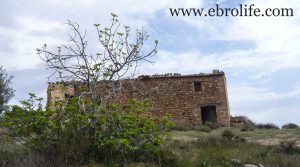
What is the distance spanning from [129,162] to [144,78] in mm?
17758

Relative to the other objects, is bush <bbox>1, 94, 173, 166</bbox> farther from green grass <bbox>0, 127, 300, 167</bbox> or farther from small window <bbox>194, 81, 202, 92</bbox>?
small window <bbox>194, 81, 202, 92</bbox>

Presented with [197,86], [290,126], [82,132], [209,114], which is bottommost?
[82,132]

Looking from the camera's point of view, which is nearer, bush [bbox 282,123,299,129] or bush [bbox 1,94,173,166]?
bush [bbox 1,94,173,166]

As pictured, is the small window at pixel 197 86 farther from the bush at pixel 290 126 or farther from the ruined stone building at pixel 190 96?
the bush at pixel 290 126

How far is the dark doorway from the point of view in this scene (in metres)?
26.2

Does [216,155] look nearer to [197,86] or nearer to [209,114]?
[197,86]

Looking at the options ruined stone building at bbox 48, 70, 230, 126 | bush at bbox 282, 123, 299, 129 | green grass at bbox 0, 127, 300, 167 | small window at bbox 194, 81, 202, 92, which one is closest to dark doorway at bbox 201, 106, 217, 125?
ruined stone building at bbox 48, 70, 230, 126

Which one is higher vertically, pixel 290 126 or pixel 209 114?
pixel 209 114

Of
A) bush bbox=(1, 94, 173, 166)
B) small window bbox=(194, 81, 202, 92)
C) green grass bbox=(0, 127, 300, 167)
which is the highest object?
small window bbox=(194, 81, 202, 92)

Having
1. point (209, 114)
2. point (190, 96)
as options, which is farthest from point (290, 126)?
point (190, 96)

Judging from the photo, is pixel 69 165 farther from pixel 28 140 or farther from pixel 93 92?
pixel 93 92

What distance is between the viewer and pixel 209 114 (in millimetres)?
26656

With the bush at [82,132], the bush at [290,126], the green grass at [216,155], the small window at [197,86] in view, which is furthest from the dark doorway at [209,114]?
the bush at [82,132]

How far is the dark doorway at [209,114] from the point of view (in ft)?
85.8
